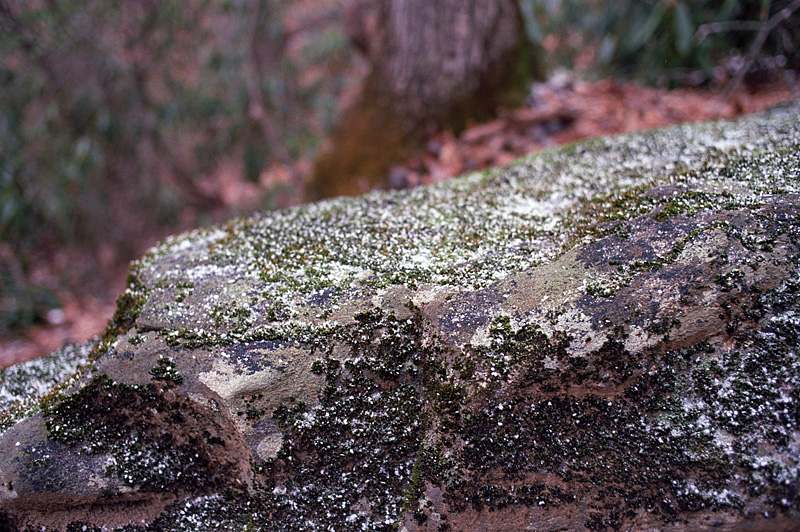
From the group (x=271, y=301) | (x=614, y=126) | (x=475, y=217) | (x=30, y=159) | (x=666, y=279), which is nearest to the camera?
(x=666, y=279)

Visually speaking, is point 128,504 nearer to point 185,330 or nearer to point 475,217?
point 185,330

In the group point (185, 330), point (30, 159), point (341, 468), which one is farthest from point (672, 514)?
point (30, 159)

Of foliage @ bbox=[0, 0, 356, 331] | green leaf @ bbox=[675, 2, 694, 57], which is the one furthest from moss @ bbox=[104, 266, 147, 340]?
foliage @ bbox=[0, 0, 356, 331]

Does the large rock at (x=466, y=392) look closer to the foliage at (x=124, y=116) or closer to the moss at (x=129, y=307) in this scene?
the moss at (x=129, y=307)

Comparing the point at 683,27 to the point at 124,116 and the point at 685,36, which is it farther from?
the point at 124,116

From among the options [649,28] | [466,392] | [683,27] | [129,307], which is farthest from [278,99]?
[466,392]

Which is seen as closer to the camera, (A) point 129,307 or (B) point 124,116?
(A) point 129,307

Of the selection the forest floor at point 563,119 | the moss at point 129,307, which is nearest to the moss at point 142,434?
the moss at point 129,307
